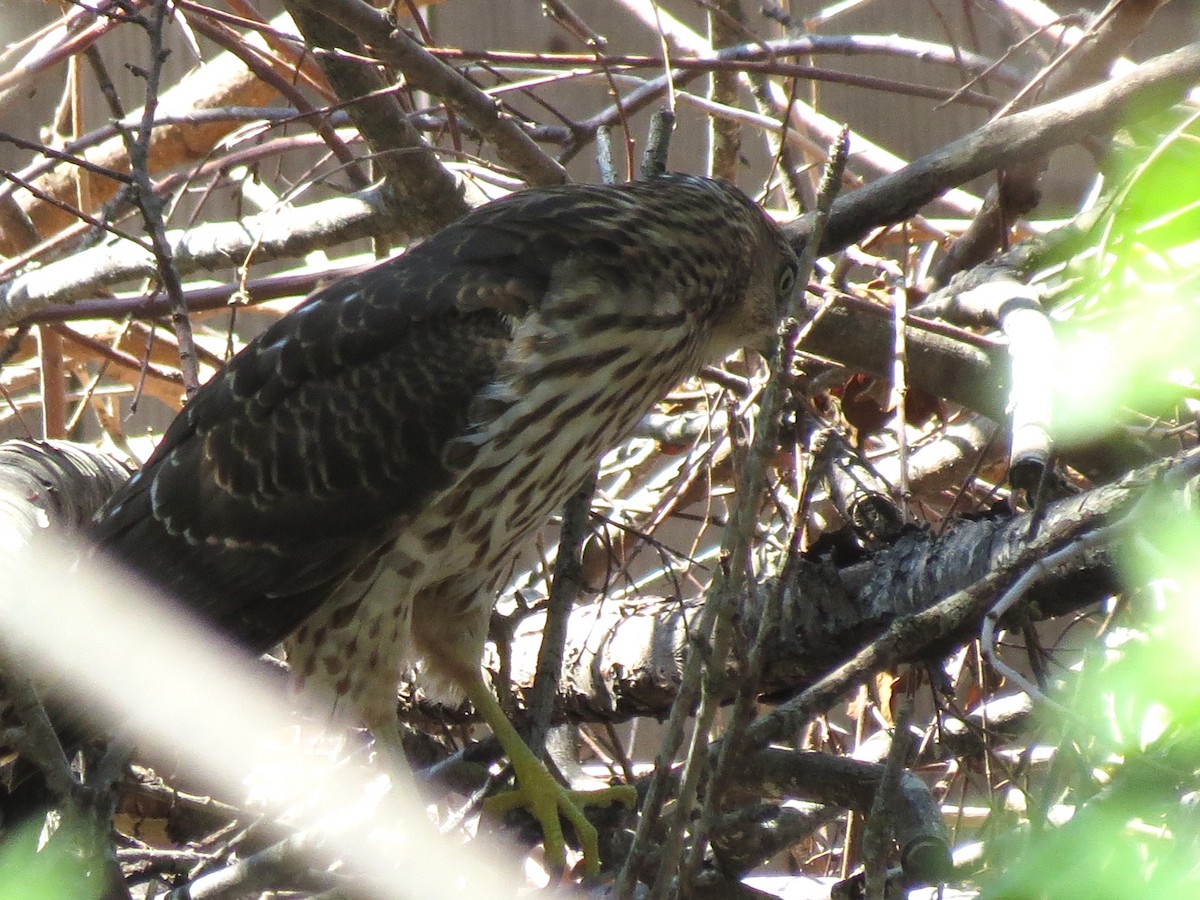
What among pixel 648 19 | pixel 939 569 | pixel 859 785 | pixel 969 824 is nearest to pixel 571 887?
pixel 859 785

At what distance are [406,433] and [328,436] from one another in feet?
0.59

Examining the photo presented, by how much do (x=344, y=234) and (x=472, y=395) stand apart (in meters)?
0.92

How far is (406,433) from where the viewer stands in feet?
8.21

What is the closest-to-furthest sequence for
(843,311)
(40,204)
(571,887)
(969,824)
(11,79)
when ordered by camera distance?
(571,887), (843,311), (969,824), (11,79), (40,204)

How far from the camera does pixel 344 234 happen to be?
322cm

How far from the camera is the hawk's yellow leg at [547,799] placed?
101 inches

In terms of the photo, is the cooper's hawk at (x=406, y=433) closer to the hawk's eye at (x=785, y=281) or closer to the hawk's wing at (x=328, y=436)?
the hawk's wing at (x=328, y=436)

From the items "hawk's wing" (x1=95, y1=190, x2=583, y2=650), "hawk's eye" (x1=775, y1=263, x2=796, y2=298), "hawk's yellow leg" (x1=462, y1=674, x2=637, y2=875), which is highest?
"hawk's eye" (x1=775, y1=263, x2=796, y2=298)

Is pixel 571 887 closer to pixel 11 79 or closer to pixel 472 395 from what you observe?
pixel 472 395

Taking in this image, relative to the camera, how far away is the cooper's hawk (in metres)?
2.51

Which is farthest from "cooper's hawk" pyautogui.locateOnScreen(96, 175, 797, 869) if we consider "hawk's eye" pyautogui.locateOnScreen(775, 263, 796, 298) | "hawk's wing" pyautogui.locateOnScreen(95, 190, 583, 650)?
"hawk's eye" pyautogui.locateOnScreen(775, 263, 796, 298)

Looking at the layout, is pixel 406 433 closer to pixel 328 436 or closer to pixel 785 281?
pixel 328 436

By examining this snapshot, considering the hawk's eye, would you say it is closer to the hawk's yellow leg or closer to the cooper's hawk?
the cooper's hawk

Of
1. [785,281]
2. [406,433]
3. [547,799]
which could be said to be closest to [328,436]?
[406,433]
